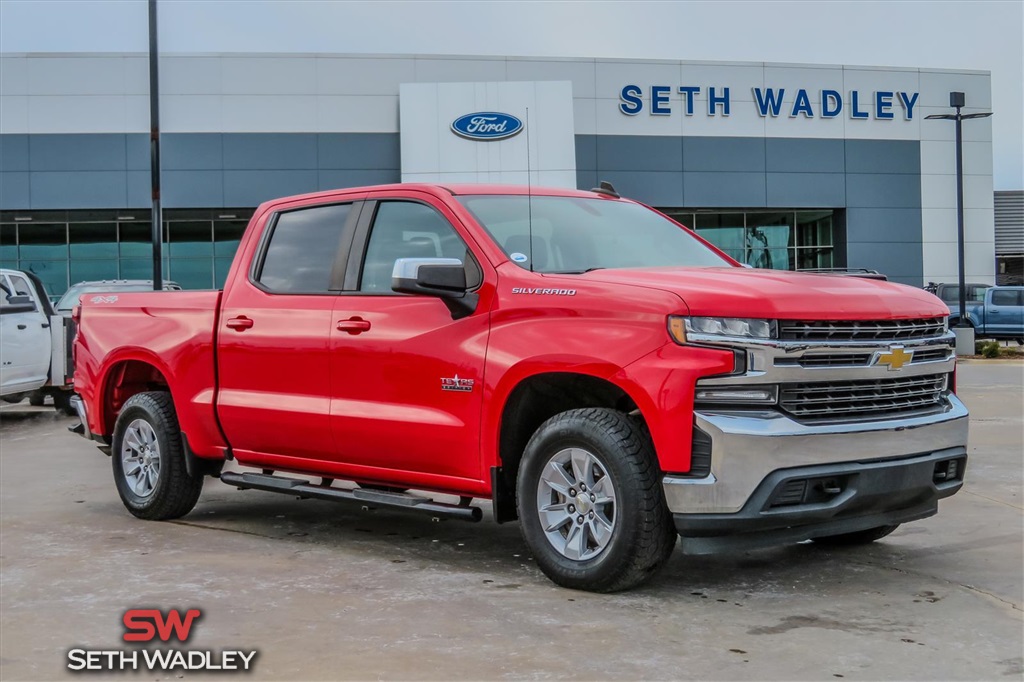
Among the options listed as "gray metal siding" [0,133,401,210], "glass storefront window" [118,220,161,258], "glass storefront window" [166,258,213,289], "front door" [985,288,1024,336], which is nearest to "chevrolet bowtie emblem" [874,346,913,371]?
"front door" [985,288,1024,336]

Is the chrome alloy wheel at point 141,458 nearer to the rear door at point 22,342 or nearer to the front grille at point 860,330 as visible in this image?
the front grille at point 860,330

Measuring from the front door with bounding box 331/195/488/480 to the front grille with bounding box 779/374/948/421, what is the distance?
1528mm

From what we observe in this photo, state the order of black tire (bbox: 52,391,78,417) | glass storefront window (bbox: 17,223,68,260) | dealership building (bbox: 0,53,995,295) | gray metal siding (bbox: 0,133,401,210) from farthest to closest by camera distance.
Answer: glass storefront window (bbox: 17,223,68,260) < gray metal siding (bbox: 0,133,401,210) < dealership building (bbox: 0,53,995,295) < black tire (bbox: 52,391,78,417)

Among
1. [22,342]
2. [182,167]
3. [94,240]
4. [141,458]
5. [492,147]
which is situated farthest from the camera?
[94,240]

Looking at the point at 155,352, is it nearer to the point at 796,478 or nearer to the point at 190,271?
the point at 796,478

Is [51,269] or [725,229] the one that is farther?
[725,229]

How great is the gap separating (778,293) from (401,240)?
7.37 ft

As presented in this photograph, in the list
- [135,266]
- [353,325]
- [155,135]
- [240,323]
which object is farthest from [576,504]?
[135,266]

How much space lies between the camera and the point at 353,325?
21.2 ft

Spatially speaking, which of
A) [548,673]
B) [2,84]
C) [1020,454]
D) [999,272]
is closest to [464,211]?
[548,673]

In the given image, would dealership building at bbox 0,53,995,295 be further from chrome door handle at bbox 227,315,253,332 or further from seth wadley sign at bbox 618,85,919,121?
chrome door handle at bbox 227,315,253,332

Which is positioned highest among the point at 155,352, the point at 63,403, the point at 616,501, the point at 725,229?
the point at 725,229

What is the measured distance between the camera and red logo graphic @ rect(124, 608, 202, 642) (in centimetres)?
482

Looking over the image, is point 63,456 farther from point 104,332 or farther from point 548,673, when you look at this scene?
point 548,673
